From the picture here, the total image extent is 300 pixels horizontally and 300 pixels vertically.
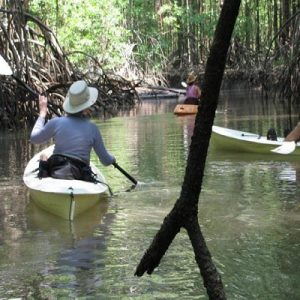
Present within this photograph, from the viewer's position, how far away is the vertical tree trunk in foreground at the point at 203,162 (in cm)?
169

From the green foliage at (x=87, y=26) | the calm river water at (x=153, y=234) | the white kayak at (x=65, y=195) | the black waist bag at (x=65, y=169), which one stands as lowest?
the calm river water at (x=153, y=234)

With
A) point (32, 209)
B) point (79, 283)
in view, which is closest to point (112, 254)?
point (79, 283)

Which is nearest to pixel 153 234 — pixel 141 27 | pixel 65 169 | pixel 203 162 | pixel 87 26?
pixel 65 169

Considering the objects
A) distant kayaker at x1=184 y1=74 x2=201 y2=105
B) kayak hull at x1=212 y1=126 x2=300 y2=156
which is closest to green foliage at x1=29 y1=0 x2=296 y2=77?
distant kayaker at x1=184 y1=74 x2=201 y2=105

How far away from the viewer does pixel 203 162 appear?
172 centimetres

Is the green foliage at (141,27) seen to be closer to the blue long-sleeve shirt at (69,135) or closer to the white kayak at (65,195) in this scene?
the blue long-sleeve shirt at (69,135)

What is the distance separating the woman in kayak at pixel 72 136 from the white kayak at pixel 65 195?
0.47ft

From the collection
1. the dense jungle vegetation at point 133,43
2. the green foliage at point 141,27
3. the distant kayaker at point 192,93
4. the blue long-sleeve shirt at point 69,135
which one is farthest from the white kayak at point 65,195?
the green foliage at point 141,27

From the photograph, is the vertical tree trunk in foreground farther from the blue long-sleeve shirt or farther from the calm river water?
the blue long-sleeve shirt

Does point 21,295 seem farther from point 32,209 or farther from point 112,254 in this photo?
point 32,209

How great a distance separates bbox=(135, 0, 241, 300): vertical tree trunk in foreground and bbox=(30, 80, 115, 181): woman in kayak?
390cm

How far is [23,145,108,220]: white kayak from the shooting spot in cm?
529

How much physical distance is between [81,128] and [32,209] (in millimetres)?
815

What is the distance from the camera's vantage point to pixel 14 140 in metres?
11.4
